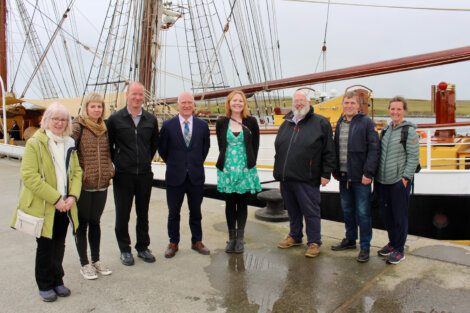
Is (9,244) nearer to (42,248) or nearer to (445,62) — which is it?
(42,248)

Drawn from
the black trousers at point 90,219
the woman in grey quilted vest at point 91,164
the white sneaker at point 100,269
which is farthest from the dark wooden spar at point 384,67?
the white sneaker at point 100,269

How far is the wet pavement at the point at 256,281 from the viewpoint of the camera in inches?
112

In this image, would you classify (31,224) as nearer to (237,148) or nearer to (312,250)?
(237,148)

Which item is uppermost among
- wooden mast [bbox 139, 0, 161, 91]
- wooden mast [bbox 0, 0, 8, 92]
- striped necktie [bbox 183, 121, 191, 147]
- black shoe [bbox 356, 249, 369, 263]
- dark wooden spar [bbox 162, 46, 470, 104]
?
wooden mast [bbox 0, 0, 8, 92]

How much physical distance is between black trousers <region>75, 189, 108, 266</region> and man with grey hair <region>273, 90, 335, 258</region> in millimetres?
1660

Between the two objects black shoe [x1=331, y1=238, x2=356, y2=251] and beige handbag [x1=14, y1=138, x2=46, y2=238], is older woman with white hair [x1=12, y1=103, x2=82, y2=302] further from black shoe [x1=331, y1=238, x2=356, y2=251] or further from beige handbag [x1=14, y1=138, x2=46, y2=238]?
black shoe [x1=331, y1=238, x2=356, y2=251]

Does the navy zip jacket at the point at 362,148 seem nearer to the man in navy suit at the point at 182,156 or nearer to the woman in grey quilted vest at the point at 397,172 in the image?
the woman in grey quilted vest at the point at 397,172

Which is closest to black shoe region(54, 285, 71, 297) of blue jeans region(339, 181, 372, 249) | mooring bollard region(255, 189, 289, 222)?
blue jeans region(339, 181, 372, 249)

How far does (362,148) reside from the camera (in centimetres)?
367

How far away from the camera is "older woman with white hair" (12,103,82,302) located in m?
2.73

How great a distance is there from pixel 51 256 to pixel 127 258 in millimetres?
850

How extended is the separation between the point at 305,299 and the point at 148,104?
25.4 feet

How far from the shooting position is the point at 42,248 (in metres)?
2.84

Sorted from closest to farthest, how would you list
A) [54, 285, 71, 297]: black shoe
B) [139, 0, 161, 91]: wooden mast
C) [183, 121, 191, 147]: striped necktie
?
[54, 285, 71, 297]: black shoe, [183, 121, 191, 147]: striped necktie, [139, 0, 161, 91]: wooden mast
